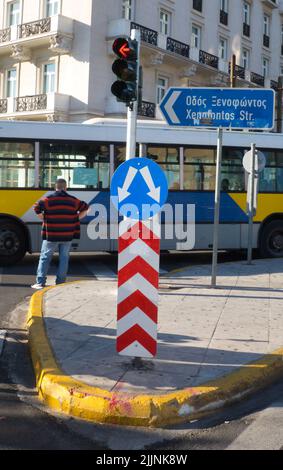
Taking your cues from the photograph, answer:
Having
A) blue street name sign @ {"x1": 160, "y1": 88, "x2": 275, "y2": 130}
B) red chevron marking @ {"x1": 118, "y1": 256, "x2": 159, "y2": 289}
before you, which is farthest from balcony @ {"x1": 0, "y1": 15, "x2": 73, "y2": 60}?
red chevron marking @ {"x1": 118, "y1": 256, "x2": 159, "y2": 289}

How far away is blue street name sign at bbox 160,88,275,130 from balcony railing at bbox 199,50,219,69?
1109 inches

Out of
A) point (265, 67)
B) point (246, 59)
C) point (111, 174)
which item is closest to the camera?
point (111, 174)

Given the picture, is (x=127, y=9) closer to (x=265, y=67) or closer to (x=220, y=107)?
(x=265, y=67)

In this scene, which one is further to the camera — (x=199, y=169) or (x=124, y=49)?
(x=199, y=169)

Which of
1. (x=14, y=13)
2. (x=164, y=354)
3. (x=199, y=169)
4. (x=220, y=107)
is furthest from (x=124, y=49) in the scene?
(x=14, y=13)

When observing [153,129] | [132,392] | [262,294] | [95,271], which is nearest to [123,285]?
[132,392]

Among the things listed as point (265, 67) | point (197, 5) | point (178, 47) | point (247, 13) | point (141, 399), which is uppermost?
point (247, 13)

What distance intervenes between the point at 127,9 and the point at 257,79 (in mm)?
14861

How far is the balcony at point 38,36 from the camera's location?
28.8m

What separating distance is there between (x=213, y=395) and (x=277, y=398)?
2.15ft

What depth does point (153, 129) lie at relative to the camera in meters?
12.4

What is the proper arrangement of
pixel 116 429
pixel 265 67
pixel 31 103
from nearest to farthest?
pixel 116 429 → pixel 31 103 → pixel 265 67

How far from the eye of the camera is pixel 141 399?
13.9ft

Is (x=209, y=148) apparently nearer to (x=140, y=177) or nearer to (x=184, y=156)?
(x=184, y=156)
